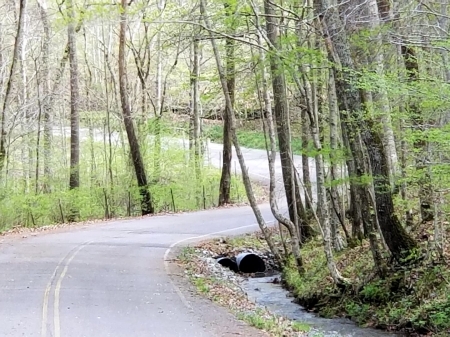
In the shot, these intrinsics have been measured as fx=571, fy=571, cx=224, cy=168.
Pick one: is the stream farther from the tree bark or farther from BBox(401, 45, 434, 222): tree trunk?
BBox(401, 45, 434, 222): tree trunk

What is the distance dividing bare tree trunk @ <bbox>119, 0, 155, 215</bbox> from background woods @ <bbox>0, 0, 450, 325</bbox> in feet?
0.21

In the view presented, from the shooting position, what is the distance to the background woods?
1103 centimetres

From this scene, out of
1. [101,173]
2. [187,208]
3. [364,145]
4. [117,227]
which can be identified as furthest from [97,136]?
[364,145]

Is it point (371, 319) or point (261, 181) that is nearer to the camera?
point (371, 319)

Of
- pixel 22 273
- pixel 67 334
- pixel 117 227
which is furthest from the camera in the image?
pixel 117 227

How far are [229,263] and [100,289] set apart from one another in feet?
21.9

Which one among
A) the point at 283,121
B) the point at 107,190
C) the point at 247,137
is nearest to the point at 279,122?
the point at 283,121

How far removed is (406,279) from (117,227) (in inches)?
510

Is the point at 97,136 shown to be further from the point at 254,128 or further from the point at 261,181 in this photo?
the point at 254,128

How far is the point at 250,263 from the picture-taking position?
17.9 meters

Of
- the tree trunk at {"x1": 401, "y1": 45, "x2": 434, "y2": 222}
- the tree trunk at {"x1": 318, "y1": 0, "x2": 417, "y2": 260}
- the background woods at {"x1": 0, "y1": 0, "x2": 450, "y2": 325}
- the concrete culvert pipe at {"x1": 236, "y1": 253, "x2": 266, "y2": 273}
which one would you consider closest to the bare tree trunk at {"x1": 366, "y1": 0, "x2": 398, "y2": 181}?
the background woods at {"x1": 0, "y1": 0, "x2": 450, "y2": 325}

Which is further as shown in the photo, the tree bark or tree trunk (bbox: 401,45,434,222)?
the tree bark

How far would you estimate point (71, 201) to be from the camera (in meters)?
25.9

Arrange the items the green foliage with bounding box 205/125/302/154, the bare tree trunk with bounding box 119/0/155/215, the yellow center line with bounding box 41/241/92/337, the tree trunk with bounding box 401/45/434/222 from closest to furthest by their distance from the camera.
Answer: the yellow center line with bounding box 41/241/92/337 < the tree trunk with bounding box 401/45/434/222 < the bare tree trunk with bounding box 119/0/155/215 < the green foliage with bounding box 205/125/302/154
